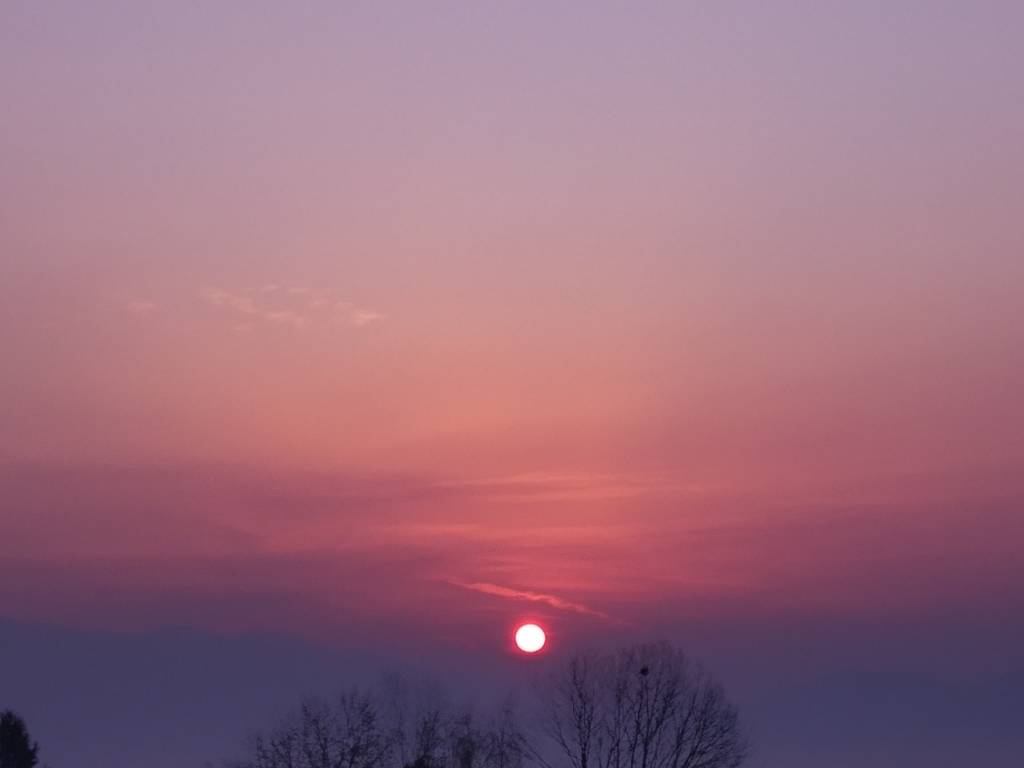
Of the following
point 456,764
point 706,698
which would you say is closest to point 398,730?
point 456,764

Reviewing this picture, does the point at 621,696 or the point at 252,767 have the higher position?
the point at 621,696

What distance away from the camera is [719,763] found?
295 ft

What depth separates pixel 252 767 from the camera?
82.4 metres

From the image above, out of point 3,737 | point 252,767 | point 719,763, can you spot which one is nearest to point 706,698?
point 719,763

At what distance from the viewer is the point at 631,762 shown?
302ft

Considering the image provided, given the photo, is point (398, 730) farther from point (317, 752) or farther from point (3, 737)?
point (3, 737)

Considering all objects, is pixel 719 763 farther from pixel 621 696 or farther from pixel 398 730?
pixel 398 730

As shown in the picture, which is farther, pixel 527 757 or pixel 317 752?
pixel 527 757

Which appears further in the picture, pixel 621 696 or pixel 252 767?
pixel 621 696

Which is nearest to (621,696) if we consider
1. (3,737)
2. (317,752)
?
(317,752)

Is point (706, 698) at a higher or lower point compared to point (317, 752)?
higher

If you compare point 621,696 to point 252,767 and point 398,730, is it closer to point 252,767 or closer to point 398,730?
point 398,730

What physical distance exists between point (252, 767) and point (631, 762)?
80.9 feet

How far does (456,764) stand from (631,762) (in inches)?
445
